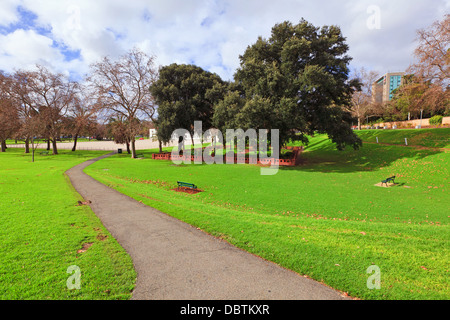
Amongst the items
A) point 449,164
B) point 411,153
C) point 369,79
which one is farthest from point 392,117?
point 449,164

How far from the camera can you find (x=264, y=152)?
2677cm

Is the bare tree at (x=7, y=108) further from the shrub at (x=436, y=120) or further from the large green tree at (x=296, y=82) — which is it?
the shrub at (x=436, y=120)

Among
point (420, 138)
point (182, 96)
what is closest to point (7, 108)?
point (182, 96)

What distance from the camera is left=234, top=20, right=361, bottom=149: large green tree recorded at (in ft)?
66.0

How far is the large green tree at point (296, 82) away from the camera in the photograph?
20125 millimetres

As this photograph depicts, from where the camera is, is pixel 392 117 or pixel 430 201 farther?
pixel 392 117

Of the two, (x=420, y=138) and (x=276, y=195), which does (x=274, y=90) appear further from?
(x=420, y=138)

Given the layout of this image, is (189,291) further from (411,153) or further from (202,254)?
(411,153)

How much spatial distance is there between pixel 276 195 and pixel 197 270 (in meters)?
9.01

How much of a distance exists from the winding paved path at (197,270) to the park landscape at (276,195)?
A: 0.19m

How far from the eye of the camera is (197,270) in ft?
15.0

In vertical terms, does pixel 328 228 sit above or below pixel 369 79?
below

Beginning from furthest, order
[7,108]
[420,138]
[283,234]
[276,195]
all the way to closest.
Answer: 1. [7,108]
2. [420,138]
3. [276,195]
4. [283,234]
